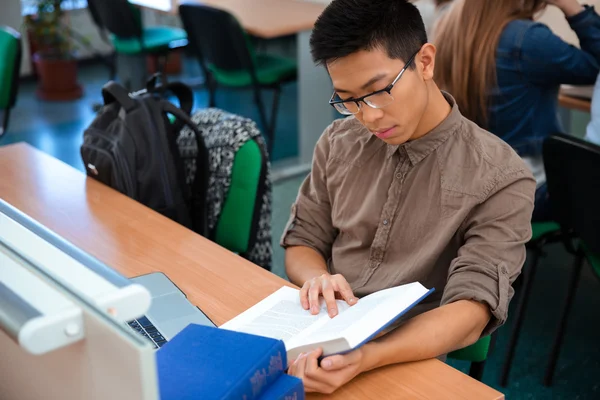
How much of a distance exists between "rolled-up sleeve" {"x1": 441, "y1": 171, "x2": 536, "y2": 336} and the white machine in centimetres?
72

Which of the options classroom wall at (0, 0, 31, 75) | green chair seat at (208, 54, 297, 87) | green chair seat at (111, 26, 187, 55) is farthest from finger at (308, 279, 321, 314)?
classroom wall at (0, 0, 31, 75)

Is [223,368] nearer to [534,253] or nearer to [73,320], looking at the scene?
[73,320]

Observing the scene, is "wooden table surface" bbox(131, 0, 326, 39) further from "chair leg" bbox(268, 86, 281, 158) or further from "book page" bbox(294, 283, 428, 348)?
"book page" bbox(294, 283, 428, 348)

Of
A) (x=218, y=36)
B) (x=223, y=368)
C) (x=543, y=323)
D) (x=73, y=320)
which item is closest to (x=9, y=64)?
(x=218, y=36)

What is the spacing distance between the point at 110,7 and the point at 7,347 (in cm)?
360

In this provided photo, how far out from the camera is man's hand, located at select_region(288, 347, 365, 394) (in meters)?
1.07

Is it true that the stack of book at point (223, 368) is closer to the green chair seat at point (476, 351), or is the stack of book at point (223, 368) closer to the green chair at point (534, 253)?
the green chair seat at point (476, 351)

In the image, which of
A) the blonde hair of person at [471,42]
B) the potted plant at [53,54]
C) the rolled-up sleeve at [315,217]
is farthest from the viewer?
the potted plant at [53,54]

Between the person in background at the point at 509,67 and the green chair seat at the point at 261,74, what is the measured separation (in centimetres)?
171

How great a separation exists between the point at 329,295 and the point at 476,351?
1.23ft

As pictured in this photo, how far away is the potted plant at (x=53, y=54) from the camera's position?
15.5 ft

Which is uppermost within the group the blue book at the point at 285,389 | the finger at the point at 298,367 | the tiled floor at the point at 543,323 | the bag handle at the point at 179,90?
the bag handle at the point at 179,90

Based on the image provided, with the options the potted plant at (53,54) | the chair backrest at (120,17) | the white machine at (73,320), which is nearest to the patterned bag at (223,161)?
the white machine at (73,320)

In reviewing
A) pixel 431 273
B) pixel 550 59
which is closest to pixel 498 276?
pixel 431 273
